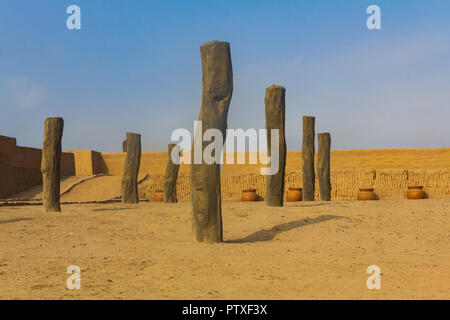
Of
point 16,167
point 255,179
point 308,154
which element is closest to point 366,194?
point 308,154

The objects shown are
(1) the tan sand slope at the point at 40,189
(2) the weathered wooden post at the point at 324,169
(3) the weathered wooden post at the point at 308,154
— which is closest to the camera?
(3) the weathered wooden post at the point at 308,154

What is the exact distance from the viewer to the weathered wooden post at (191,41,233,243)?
6.63 metres

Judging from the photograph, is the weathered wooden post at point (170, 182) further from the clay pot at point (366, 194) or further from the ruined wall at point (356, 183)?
the clay pot at point (366, 194)

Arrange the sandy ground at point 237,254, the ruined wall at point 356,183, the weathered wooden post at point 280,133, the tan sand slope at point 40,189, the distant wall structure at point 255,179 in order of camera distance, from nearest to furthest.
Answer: the sandy ground at point 237,254
the weathered wooden post at point 280,133
the ruined wall at point 356,183
the distant wall structure at point 255,179
the tan sand slope at point 40,189

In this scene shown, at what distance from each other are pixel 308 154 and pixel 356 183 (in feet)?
26.6

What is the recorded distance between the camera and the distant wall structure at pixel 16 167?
20.6m

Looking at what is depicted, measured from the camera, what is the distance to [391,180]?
20.2 m

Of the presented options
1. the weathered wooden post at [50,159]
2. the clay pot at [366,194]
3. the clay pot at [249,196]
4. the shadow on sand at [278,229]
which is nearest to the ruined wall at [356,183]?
the clay pot at [366,194]

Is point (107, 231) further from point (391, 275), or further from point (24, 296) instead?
point (391, 275)

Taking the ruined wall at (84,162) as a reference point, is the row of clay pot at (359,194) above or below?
below

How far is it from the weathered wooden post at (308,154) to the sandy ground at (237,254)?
3577 millimetres

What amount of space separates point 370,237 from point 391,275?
284cm

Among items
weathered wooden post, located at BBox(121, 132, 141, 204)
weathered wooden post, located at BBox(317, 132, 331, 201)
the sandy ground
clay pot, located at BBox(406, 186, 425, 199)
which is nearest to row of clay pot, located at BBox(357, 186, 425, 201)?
clay pot, located at BBox(406, 186, 425, 199)
